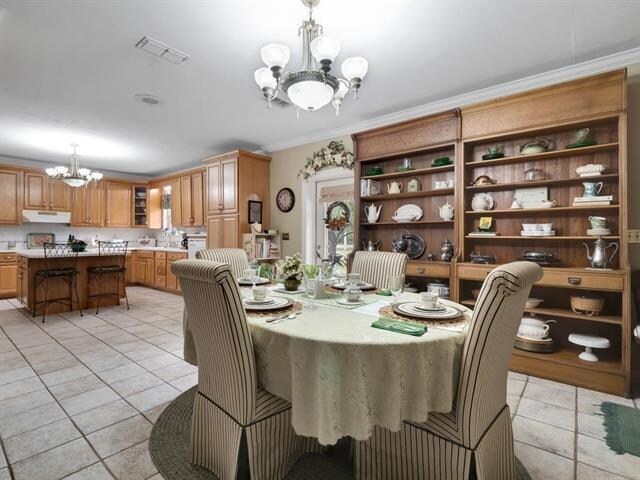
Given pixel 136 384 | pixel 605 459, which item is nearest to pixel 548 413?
pixel 605 459

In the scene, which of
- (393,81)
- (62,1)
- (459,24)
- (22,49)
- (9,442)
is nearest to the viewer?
(9,442)

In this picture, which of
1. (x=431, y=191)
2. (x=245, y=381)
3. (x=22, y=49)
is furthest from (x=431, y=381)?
(x=22, y=49)

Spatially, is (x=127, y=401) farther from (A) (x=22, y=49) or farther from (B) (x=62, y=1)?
(A) (x=22, y=49)

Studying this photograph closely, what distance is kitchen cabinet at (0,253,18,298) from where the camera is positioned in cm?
563

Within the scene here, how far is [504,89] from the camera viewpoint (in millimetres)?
3172

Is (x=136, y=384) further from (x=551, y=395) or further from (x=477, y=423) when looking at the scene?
(x=551, y=395)

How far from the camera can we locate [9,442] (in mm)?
1818

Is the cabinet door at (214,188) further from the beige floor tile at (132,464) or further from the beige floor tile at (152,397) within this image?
the beige floor tile at (132,464)

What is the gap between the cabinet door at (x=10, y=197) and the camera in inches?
226

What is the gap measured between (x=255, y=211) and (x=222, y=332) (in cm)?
397

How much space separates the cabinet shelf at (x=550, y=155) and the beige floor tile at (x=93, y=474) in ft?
11.5

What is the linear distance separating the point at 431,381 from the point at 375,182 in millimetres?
3094

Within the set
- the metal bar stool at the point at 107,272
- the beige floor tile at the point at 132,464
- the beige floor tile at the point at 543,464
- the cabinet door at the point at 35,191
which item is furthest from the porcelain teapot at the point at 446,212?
the cabinet door at the point at 35,191

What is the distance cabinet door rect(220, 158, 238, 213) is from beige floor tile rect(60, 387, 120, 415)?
309 centimetres
